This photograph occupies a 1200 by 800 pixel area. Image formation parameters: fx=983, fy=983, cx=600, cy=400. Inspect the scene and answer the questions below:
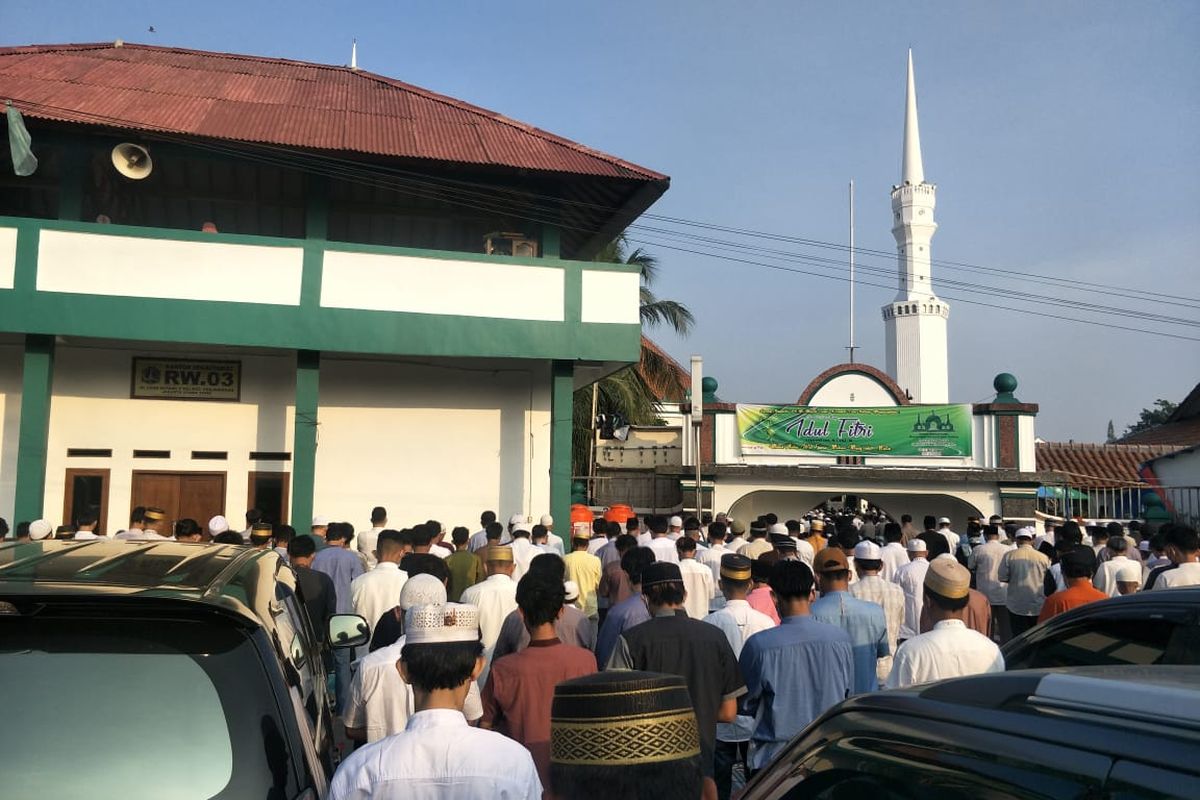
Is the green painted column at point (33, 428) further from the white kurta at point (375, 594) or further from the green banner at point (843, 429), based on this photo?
the green banner at point (843, 429)

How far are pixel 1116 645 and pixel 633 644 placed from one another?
6.59 feet

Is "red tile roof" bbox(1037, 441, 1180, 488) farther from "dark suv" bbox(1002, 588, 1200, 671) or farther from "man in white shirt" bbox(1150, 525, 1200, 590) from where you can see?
"dark suv" bbox(1002, 588, 1200, 671)

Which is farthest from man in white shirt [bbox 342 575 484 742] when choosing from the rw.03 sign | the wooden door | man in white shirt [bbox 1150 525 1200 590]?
the rw.03 sign

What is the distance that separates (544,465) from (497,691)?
11108 millimetres

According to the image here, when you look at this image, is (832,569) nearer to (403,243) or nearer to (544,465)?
(544,465)

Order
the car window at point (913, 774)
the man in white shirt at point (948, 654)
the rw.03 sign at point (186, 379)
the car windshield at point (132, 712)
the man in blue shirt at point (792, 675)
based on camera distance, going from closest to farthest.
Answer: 1. the car window at point (913, 774)
2. the car windshield at point (132, 712)
3. the man in white shirt at point (948, 654)
4. the man in blue shirt at point (792, 675)
5. the rw.03 sign at point (186, 379)

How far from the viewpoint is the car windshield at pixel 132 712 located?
2404 millimetres

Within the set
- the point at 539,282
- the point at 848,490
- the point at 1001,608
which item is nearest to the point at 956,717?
the point at 1001,608

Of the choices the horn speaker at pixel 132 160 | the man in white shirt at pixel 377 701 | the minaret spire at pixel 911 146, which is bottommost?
the man in white shirt at pixel 377 701

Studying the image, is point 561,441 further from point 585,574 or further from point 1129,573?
point 1129,573

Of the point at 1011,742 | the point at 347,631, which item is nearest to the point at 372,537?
the point at 347,631

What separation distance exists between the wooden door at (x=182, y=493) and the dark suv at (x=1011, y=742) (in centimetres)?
1342

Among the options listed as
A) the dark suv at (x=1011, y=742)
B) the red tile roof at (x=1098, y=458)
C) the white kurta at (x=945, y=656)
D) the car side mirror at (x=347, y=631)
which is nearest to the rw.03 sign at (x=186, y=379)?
the car side mirror at (x=347, y=631)

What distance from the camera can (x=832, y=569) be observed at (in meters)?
5.71
